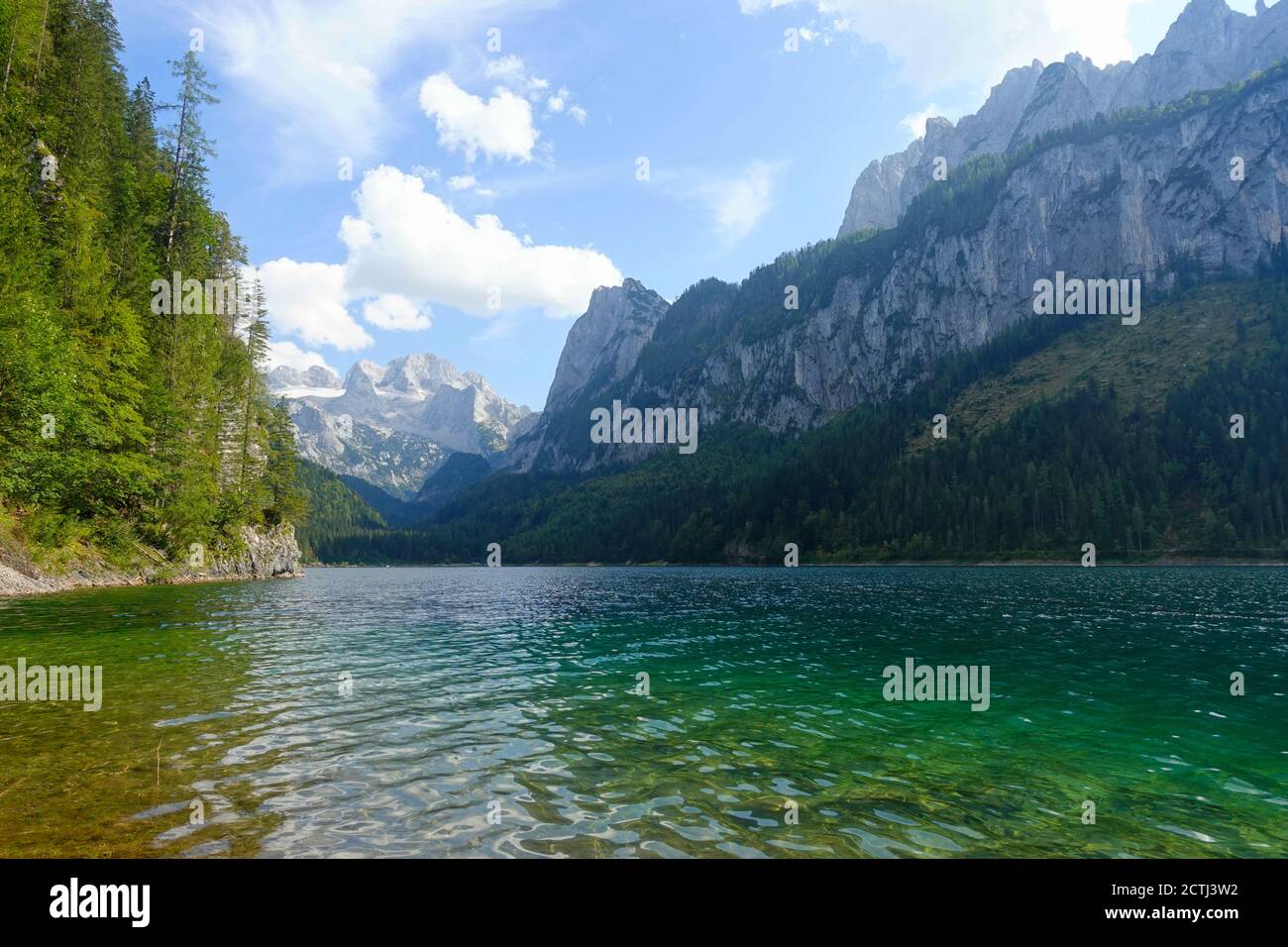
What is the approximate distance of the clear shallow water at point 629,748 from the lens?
10781 millimetres

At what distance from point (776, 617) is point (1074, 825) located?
40.7 meters

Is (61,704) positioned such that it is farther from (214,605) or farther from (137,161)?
(137,161)

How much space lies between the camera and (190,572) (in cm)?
7619

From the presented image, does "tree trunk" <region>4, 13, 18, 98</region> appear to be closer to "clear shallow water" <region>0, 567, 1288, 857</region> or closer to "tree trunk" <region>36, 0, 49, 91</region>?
"tree trunk" <region>36, 0, 49, 91</region>

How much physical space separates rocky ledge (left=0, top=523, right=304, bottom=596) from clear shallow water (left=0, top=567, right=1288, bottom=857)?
57.6ft

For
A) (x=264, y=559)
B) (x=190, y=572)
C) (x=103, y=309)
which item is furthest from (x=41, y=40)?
(x=264, y=559)

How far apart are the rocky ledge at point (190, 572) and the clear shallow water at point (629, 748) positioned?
17.6 meters

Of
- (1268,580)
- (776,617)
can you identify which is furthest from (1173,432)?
(776,617)

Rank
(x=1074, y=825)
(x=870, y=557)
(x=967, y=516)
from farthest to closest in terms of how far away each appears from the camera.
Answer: (x=870, y=557), (x=967, y=516), (x=1074, y=825)

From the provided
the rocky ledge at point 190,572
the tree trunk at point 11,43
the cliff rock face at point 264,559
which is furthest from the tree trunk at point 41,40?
the cliff rock face at point 264,559

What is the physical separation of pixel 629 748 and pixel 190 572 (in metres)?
82.2

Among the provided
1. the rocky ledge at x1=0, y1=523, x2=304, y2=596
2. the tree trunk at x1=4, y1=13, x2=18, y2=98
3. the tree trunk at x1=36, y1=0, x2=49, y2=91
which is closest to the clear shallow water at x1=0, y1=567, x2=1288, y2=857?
the rocky ledge at x1=0, y1=523, x2=304, y2=596

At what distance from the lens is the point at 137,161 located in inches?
2835

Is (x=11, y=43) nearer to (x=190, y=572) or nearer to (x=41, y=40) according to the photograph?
(x=41, y=40)
